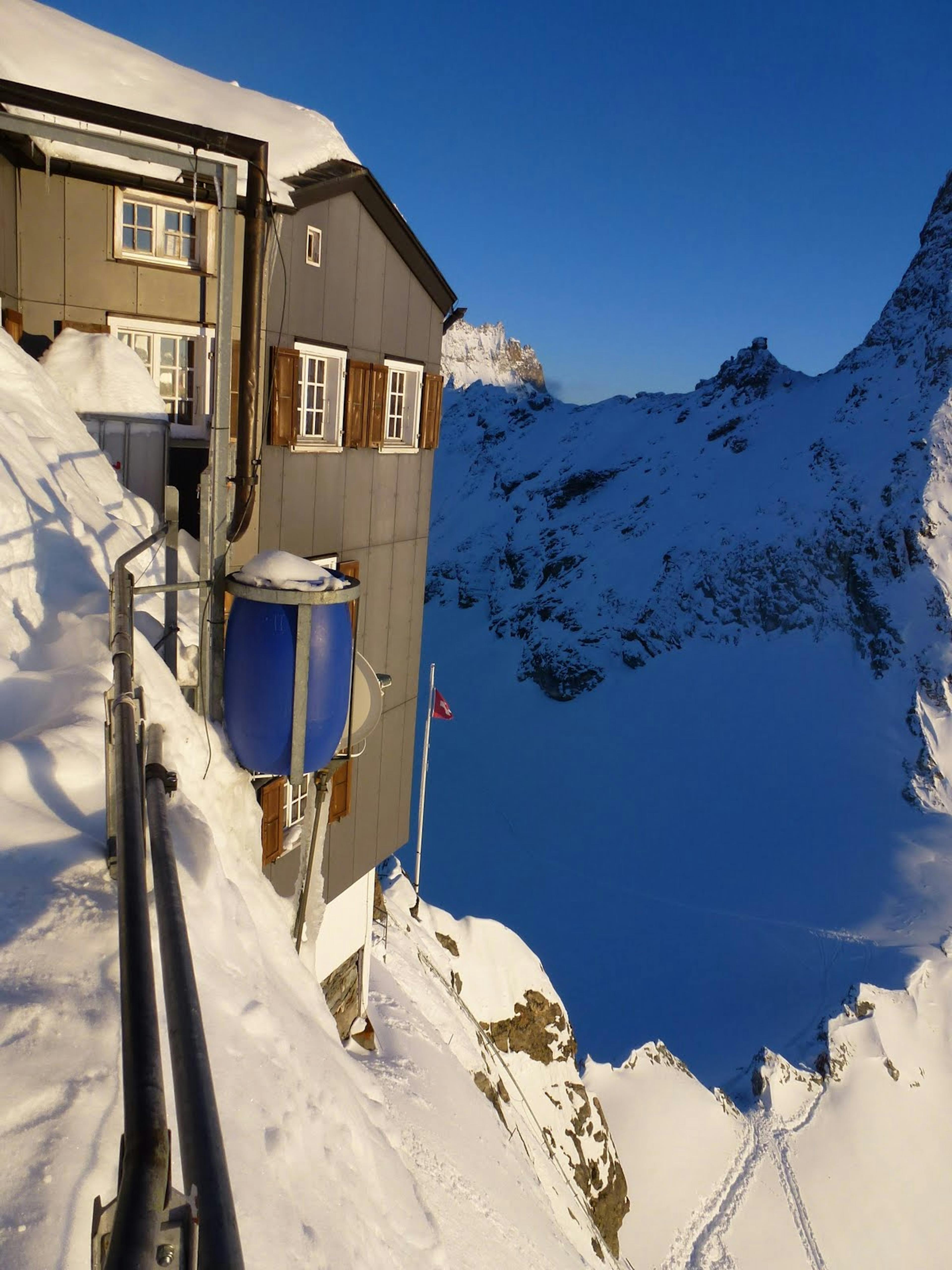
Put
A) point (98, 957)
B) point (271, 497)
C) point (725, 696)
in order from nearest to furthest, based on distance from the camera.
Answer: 1. point (98, 957)
2. point (271, 497)
3. point (725, 696)

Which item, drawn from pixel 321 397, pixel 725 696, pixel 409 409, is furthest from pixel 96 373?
pixel 725 696

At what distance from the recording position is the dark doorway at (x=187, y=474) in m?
8.03

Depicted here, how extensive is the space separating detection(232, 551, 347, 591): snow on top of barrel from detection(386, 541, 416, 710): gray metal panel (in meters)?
4.79

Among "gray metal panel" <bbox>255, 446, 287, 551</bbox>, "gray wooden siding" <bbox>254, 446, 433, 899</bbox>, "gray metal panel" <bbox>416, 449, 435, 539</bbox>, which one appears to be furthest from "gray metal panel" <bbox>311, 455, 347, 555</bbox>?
"gray metal panel" <bbox>416, 449, 435, 539</bbox>

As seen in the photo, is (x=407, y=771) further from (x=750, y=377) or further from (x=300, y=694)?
(x=750, y=377)

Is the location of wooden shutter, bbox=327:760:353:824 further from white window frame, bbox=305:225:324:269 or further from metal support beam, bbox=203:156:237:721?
white window frame, bbox=305:225:324:269

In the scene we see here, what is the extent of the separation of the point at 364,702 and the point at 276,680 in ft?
6.42

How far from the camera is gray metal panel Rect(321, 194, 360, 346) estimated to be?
8.38 metres

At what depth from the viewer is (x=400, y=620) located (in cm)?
1075

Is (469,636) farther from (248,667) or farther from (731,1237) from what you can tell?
(248,667)

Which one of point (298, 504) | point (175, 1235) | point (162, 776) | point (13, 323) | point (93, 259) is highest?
point (93, 259)

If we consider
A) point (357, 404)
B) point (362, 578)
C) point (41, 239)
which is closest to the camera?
point (41, 239)

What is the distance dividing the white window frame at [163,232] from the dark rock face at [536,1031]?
1496 cm

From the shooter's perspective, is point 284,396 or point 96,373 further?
point 284,396
